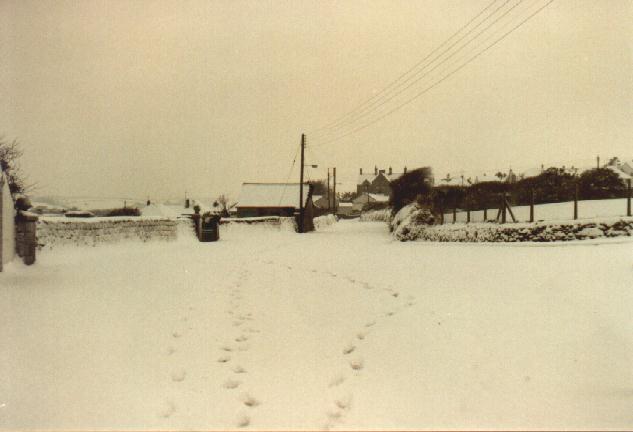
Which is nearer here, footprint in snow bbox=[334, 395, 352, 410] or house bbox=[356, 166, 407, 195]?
footprint in snow bbox=[334, 395, 352, 410]

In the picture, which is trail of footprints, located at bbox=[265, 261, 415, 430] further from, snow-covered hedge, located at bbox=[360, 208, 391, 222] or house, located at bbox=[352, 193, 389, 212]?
house, located at bbox=[352, 193, 389, 212]

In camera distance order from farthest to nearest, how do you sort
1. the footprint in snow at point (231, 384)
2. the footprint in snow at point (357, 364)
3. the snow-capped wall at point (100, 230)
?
the snow-capped wall at point (100, 230) < the footprint in snow at point (357, 364) < the footprint in snow at point (231, 384)

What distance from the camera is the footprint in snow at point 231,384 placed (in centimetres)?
363

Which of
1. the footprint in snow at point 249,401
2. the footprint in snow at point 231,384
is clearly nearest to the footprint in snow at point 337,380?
the footprint in snow at point 249,401

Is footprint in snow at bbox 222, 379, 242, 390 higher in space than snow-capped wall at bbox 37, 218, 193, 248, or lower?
lower

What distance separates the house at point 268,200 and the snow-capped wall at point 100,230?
20463mm

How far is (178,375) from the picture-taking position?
377 cm

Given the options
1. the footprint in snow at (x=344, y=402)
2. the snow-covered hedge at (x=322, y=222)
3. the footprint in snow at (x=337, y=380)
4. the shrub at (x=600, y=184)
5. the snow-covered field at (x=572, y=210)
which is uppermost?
the shrub at (x=600, y=184)

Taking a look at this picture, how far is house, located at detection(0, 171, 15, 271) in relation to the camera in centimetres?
739

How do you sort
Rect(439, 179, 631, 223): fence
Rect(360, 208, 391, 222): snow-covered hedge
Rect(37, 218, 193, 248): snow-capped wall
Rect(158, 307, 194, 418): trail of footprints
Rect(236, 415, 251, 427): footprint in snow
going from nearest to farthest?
1. Rect(236, 415, 251, 427): footprint in snow
2. Rect(158, 307, 194, 418): trail of footprints
3. Rect(439, 179, 631, 223): fence
4. Rect(37, 218, 193, 248): snow-capped wall
5. Rect(360, 208, 391, 222): snow-covered hedge

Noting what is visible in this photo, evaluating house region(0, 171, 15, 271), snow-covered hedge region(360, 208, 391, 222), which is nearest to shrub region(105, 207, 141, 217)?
snow-covered hedge region(360, 208, 391, 222)

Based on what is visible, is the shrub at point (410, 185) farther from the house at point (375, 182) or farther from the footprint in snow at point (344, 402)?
the house at point (375, 182)

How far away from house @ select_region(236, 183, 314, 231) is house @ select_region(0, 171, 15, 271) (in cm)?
3048

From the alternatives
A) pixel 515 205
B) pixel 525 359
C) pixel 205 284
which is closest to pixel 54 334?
pixel 205 284
